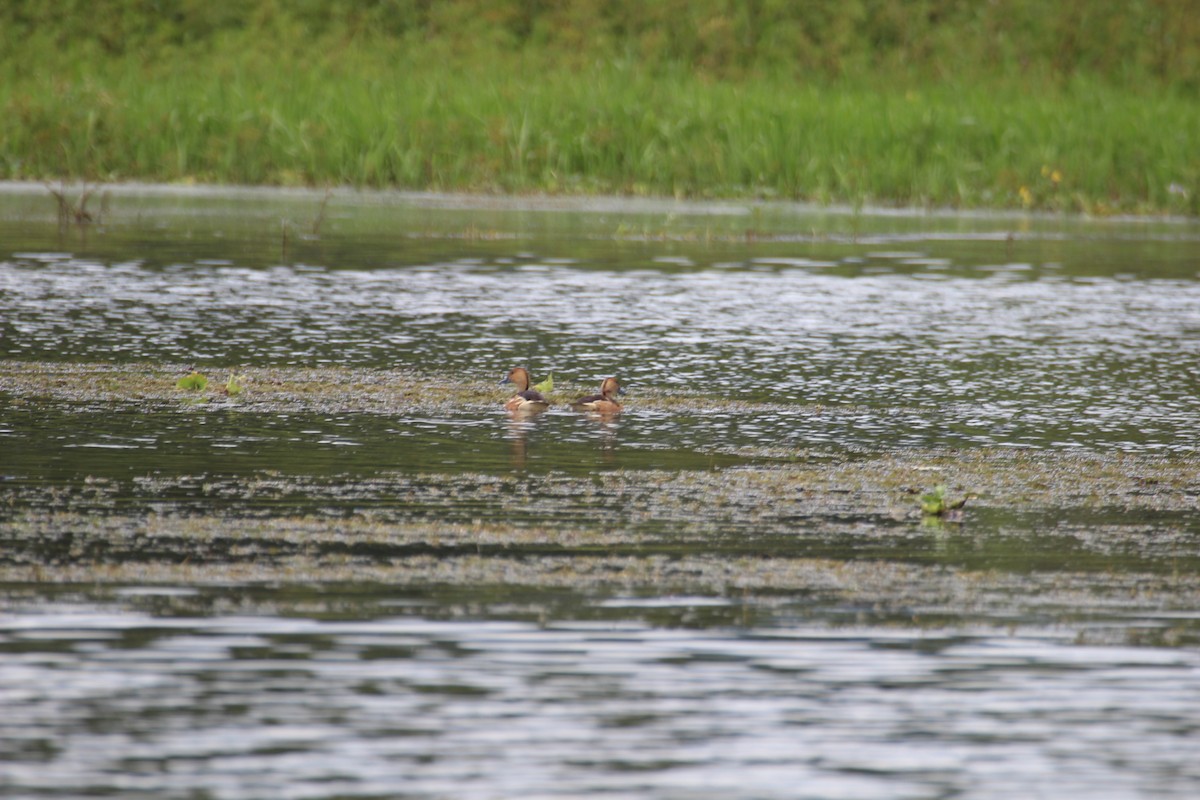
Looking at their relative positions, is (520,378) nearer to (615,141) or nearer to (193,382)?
(193,382)

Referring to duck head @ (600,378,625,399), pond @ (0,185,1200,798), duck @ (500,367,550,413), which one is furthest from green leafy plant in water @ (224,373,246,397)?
duck head @ (600,378,625,399)

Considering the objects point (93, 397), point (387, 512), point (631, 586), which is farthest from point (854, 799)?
point (93, 397)

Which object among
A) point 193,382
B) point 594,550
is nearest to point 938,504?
point 594,550

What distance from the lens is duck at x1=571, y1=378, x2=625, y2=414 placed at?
30.5 feet

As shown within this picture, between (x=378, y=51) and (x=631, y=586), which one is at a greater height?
(x=378, y=51)

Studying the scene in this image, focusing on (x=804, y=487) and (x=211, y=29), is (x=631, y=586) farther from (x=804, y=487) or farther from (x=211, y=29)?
(x=211, y=29)

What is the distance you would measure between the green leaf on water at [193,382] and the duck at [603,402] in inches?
73.1

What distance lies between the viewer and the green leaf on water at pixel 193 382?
9.57 metres

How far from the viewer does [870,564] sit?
20.4 ft

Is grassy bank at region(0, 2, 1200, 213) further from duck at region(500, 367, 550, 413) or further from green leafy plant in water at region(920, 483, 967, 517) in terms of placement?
green leafy plant in water at region(920, 483, 967, 517)

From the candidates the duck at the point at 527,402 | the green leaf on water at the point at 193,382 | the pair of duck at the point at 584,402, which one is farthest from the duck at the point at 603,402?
the green leaf on water at the point at 193,382

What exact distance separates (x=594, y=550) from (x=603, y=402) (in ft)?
9.92

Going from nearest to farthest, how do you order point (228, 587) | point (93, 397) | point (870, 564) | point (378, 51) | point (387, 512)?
1. point (228, 587)
2. point (870, 564)
3. point (387, 512)
4. point (93, 397)
5. point (378, 51)

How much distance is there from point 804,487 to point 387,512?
66.3 inches
